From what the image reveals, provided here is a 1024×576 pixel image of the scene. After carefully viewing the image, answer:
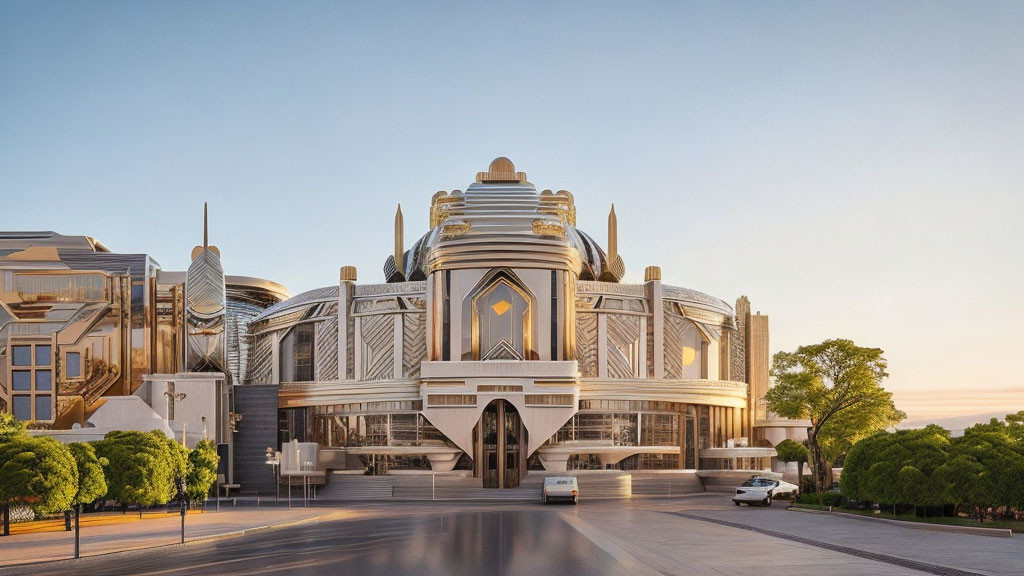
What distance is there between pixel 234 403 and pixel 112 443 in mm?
29904

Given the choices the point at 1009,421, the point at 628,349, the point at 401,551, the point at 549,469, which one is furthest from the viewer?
the point at 628,349

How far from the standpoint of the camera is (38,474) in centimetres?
3173

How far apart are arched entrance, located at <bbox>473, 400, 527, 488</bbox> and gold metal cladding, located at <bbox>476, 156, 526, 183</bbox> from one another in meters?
19.5

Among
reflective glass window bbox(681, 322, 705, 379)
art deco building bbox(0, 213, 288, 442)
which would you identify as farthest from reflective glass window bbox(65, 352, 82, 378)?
reflective glass window bbox(681, 322, 705, 379)

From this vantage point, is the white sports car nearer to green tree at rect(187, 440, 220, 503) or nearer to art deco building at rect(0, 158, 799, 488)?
art deco building at rect(0, 158, 799, 488)

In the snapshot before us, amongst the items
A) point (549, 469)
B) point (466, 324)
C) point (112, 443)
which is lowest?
point (549, 469)

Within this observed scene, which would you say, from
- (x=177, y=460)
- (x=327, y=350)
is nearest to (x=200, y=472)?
(x=177, y=460)

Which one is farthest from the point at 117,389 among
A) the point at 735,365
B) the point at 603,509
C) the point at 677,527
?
the point at 735,365

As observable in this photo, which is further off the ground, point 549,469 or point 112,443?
point 112,443

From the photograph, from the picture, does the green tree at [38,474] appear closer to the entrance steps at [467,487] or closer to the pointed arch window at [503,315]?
the entrance steps at [467,487]

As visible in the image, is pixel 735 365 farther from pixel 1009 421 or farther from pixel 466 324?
pixel 1009 421

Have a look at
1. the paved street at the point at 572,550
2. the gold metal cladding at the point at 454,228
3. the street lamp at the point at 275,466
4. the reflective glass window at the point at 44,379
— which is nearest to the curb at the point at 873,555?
the paved street at the point at 572,550

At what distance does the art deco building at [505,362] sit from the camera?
6769 cm

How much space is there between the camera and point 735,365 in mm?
86438
